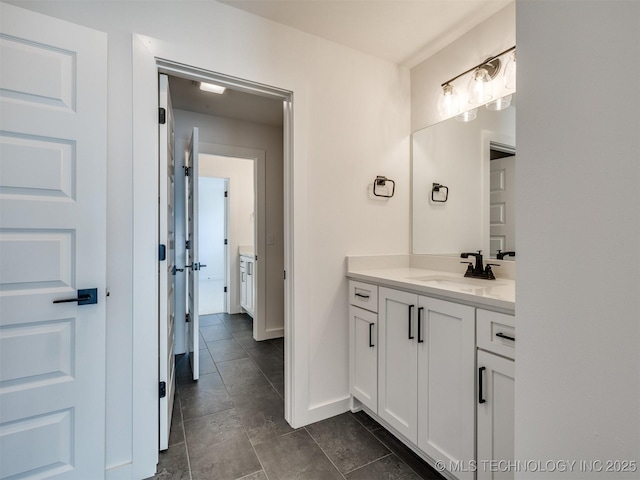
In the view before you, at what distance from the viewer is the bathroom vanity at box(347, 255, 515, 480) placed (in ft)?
3.86

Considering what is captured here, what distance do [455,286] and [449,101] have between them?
1.30 meters

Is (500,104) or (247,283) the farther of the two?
(247,283)

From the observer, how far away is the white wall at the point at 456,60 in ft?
5.68

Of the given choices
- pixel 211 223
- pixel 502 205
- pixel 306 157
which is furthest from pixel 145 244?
pixel 211 223

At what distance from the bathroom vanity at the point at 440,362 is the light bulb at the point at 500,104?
0.93m

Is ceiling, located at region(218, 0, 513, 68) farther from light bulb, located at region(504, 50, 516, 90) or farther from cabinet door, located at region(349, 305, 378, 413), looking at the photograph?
cabinet door, located at region(349, 305, 378, 413)

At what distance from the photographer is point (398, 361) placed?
1.66 m

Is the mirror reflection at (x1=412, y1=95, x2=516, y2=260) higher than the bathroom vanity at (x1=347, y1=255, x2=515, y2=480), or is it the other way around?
the mirror reflection at (x1=412, y1=95, x2=516, y2=260)

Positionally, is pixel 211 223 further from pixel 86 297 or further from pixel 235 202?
pixel 86 297

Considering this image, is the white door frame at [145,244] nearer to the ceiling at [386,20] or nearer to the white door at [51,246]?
the white door at [51,246]

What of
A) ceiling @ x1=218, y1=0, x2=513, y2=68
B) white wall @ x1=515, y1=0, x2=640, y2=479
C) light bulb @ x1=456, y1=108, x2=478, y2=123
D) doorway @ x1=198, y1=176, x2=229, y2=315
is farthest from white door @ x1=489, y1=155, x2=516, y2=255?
doorway @ x1=198, y1=176, x2=229, y2=315

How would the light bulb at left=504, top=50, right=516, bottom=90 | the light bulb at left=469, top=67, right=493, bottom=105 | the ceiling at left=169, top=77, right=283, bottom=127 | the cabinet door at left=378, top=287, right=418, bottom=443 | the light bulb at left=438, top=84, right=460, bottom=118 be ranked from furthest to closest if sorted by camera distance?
the ceiling at left=169, top=77, right=283, bottom=127 < the light bulb at left=438, top=84, right=460, bottom=118 < the light bulb at left=469, top=67, right=493, bottom=105 < the light bulb at left=504, top=50, right=516, bottom=90 < the cabinet door at left=378, top=287, right=418, bottom=443

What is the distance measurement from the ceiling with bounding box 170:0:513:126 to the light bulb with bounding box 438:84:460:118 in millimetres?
324

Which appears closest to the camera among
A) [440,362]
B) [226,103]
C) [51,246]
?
[51,246]
